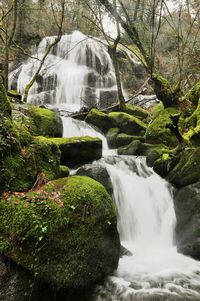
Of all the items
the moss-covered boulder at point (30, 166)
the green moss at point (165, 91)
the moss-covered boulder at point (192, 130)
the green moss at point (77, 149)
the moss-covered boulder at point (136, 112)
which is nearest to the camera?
the moss-covered boulder at point (30, 166)

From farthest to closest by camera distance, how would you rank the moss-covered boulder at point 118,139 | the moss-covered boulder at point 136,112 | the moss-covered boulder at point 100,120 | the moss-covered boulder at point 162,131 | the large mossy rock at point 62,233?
the moss-covered boulder at point 136,112
the moss-covered boulder at point 100,120
the moss-covered boulder at point 118,139
the moss-covered boulder at point 162,131
the large mossy rock at point 62,233

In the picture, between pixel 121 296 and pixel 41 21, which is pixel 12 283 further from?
pixel 41 21

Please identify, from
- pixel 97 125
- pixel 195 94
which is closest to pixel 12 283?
pixel 195 94

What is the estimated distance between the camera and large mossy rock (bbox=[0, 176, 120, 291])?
3.46 meters

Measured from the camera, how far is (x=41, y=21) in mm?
22344

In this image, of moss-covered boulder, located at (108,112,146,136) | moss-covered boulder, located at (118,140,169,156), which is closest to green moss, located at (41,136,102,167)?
moss-covered boulder, located at (118,140,169,156)

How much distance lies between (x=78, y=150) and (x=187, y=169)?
295cm

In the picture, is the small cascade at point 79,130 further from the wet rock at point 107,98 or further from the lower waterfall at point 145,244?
the wet rock at point 107,98

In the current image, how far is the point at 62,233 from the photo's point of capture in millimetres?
3750

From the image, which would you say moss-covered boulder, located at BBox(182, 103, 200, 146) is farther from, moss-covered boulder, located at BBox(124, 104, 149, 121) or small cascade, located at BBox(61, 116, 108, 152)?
moss-covered boulder, located at BBox(124, 104, 149, 121)

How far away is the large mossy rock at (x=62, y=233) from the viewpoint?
346 cm

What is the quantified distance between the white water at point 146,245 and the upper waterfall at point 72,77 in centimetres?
863

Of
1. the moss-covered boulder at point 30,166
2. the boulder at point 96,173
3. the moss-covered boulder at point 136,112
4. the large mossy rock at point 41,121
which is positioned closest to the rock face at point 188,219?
the boulder at point 96,173

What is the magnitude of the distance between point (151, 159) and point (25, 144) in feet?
15.2
